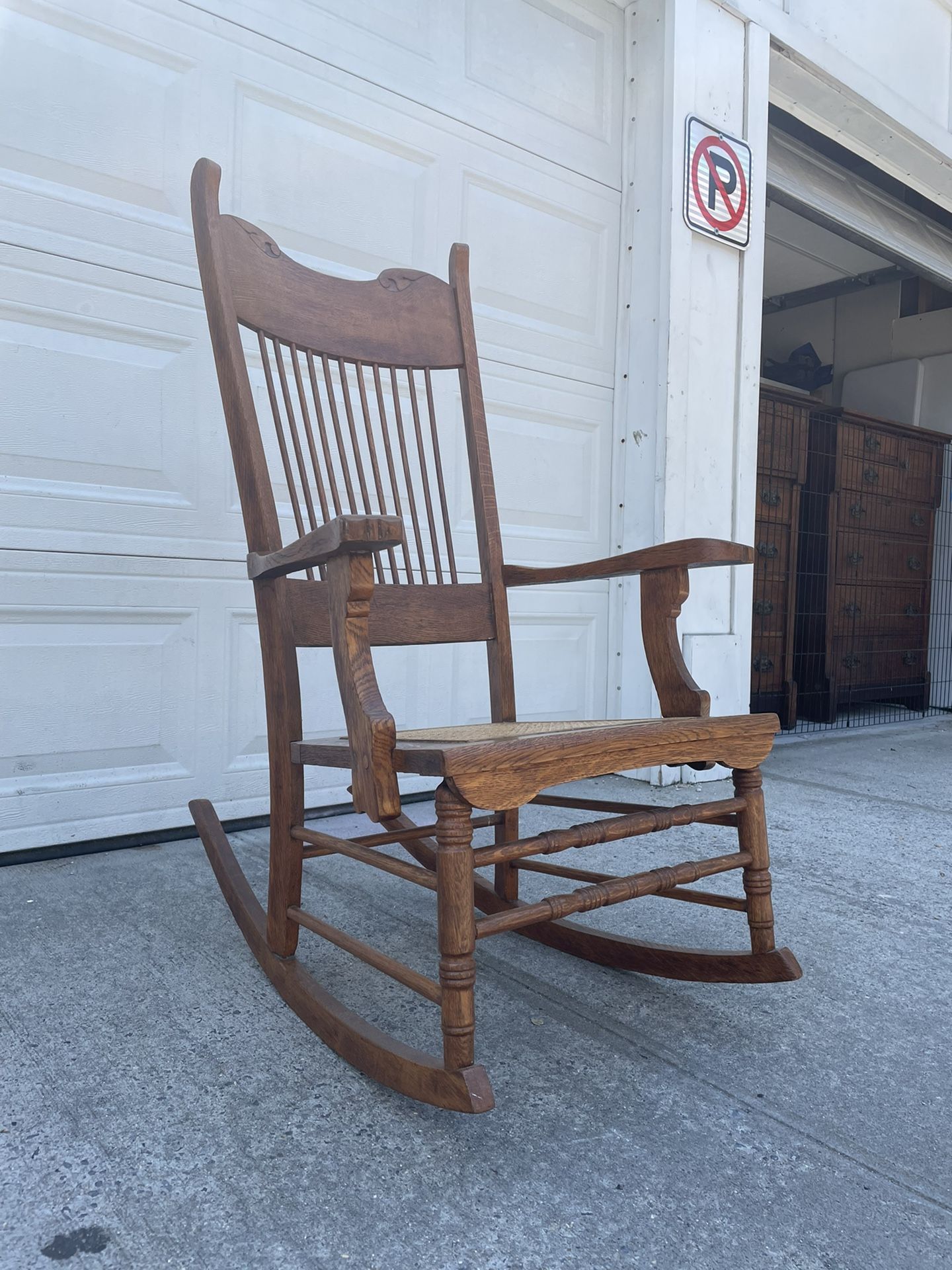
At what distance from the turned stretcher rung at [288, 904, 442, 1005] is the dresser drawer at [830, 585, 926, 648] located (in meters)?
3.10

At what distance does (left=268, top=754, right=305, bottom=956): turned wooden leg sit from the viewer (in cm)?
107

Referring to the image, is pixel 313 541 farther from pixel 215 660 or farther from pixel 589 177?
pixel 589 177

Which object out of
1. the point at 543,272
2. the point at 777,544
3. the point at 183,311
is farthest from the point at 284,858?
the point at 777,544

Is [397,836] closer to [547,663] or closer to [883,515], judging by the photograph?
[547,663]

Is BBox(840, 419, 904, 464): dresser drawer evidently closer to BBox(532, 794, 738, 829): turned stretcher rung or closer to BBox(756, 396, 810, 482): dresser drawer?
BBox(756, 396, 810, 482): dresser drawer

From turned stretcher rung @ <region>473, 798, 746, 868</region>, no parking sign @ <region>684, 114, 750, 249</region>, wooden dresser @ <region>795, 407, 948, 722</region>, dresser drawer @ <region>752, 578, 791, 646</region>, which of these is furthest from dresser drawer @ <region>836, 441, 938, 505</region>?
turned stretcher rung @ <region>473, 798, 746, 868</region>

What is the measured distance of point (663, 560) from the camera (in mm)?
1097

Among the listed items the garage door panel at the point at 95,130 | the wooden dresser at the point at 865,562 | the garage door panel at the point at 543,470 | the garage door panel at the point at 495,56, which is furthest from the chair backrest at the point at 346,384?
the wooden dresser at the point at 865,562

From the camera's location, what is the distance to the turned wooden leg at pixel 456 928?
77 centimetres

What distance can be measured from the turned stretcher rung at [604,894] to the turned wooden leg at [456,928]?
25mm

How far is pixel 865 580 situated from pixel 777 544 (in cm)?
71

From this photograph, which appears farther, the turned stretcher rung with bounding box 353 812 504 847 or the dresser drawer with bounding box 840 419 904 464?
the dresser drawer with bounding box 840 419 904 464

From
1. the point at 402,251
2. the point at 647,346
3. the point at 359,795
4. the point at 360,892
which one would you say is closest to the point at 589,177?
the point at 647,346

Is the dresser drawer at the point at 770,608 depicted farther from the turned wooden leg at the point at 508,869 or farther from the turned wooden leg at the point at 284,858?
the turned wooden leg at the point at 284,858
